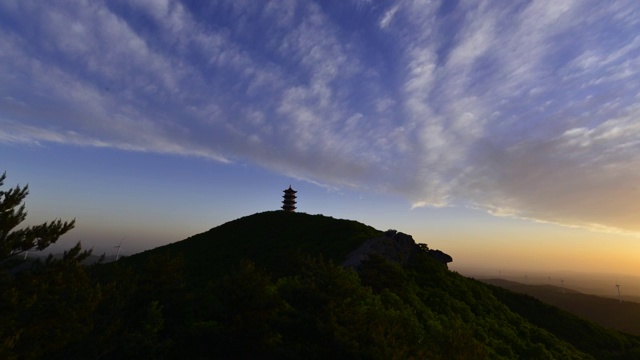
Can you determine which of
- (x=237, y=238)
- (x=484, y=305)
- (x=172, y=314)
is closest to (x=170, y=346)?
(x=172, y=314)

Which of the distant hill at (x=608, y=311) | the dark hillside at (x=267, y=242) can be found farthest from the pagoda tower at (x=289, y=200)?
the distant hill at (x=608, y=311)

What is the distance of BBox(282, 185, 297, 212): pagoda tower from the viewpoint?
9091 centimetres

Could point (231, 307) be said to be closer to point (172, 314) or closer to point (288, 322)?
point (288, 322)

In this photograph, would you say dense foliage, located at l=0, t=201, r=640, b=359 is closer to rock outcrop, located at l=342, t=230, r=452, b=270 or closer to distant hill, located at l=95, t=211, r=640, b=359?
distant hill, located at l=95, t=211, r=640, b=359

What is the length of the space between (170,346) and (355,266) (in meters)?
19.7

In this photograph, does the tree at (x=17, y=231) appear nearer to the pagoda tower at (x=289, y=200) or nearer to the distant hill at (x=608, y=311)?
the pagoda tower at (x=289, y=200)

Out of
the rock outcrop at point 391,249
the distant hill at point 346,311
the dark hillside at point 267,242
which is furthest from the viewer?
the dark hillside at point 267,242

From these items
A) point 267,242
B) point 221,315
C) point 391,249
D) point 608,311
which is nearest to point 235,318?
point 221,315

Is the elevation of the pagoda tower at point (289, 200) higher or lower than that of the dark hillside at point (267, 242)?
higher

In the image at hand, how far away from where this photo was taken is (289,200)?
92.0 m

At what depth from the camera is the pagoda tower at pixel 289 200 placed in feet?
298

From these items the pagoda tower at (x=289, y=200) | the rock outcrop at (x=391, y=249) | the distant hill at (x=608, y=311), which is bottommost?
the distant hill at (x=608, y=311)

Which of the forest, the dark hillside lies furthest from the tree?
the dark hillside

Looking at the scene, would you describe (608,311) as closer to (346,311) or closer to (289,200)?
(289,200)
